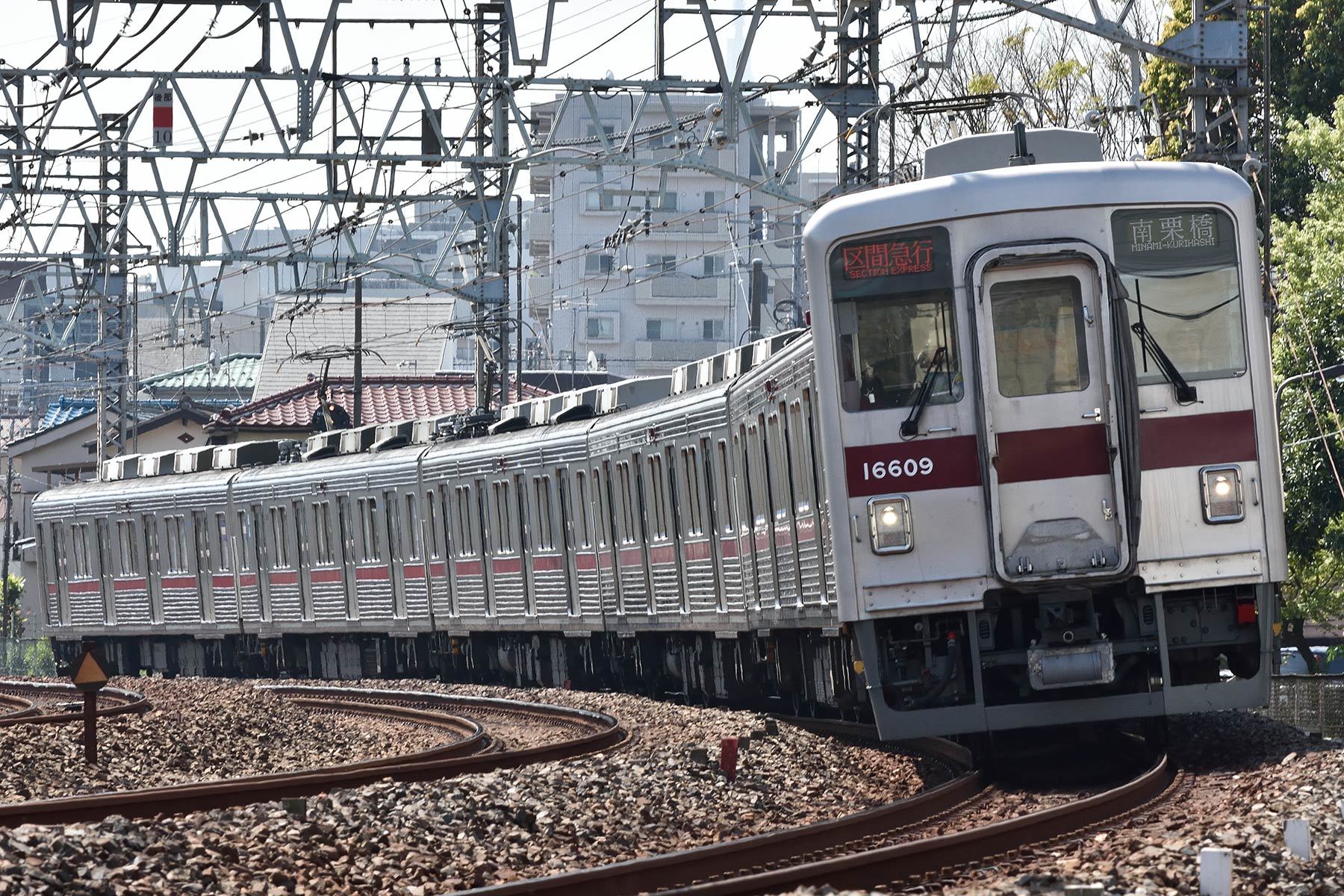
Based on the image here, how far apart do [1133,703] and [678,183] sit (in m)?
65.5

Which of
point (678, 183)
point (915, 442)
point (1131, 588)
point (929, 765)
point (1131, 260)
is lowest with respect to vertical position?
point (929, 765)

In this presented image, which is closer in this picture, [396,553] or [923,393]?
[923,393]

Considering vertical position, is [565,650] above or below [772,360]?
below

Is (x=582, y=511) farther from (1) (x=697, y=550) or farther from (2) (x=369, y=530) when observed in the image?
(2) (x=369, y=530)

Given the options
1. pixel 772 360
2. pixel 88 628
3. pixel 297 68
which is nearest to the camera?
pixel 772 360

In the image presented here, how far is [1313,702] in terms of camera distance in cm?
1472

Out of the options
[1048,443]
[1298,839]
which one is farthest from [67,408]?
[1298,839]

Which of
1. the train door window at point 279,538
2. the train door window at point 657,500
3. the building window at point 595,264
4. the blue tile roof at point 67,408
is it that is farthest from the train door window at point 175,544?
the building window at point 595,264

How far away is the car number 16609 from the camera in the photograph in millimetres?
10570

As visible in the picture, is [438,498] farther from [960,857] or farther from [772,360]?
[960,857]

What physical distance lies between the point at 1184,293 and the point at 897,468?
164 centimetres

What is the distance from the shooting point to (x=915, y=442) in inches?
417

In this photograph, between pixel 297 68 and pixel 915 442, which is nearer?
pixel 915 442

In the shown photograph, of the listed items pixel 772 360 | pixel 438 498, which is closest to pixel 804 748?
pixel 772 360
